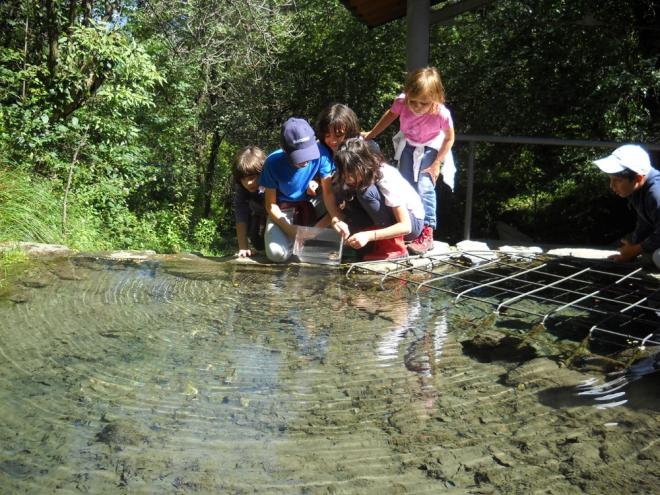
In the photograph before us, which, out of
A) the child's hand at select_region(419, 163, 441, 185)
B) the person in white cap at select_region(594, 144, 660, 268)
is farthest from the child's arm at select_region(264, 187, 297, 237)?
the person in white cap at select_region(594, 144, 660, 268)

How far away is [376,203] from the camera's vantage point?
4281 mm

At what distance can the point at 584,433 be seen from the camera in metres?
2.10

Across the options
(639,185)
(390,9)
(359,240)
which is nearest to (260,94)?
(390,9)

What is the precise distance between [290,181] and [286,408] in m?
2.45

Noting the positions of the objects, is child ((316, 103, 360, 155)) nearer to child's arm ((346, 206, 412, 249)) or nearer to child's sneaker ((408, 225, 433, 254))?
child's arm ((346, 206, 412, 249))

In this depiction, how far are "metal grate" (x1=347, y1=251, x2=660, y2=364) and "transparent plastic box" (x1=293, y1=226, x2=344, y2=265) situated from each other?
290 millimetres

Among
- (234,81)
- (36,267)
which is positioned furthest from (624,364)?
(234,81)

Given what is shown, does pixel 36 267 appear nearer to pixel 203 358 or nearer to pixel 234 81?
pixel 203 358

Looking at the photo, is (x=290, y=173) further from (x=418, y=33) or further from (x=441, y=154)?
(x=418, y=33)

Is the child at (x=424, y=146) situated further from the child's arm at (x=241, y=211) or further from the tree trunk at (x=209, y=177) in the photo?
the tree trunk at (x=209, y=177)

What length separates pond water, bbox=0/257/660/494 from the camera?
188 cm

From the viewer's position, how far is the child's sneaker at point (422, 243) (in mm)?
4566

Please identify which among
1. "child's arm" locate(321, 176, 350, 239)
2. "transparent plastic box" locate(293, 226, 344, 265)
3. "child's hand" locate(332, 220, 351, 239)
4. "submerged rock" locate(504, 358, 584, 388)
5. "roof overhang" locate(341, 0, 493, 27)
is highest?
"roof overhang" locate(341, 0, 493, 27)

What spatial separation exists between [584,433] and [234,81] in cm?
998
